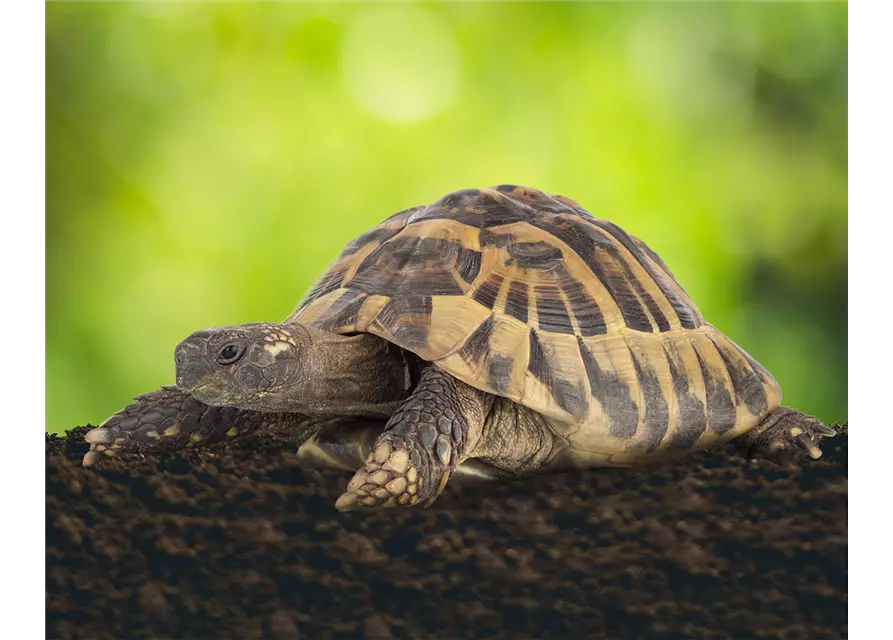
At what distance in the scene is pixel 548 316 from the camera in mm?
2674

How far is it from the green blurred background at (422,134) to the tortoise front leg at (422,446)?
1.02m

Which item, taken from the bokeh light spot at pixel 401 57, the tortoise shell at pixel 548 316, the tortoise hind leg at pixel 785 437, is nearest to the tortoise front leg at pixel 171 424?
the tortoise shell at pixel 548 316

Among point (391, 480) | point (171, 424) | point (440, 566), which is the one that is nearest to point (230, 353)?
point (391, 480)

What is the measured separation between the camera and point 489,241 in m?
2.88

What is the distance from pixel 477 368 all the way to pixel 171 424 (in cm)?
124

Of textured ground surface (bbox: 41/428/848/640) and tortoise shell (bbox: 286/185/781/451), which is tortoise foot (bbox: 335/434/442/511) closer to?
textured ground surface (bbox: 41/428/848/640)

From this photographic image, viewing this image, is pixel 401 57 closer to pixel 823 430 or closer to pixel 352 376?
pixel 352 376

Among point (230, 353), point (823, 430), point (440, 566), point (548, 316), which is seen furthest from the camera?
point (823, 430)

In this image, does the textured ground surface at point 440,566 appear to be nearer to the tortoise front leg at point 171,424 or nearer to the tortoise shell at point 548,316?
the tortoise shell at point 548,316
